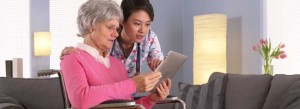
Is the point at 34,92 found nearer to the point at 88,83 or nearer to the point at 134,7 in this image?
the point at 134,7

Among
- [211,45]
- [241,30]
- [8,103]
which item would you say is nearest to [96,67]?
[8,103]

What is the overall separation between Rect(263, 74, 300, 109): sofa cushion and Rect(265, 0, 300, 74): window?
4.83 ft

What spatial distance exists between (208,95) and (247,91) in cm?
38

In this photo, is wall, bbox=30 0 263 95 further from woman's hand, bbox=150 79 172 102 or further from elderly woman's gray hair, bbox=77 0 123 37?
elderly woman's gray hair, bbox=77 0 123 37

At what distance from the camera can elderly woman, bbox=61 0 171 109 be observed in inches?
75.1

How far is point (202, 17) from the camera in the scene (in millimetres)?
5371

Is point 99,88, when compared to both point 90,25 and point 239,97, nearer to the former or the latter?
point 90,25

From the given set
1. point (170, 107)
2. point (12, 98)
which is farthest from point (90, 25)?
point (170, 107)

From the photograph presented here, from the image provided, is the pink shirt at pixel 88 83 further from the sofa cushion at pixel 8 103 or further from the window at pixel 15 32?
the window at pixel 15 32

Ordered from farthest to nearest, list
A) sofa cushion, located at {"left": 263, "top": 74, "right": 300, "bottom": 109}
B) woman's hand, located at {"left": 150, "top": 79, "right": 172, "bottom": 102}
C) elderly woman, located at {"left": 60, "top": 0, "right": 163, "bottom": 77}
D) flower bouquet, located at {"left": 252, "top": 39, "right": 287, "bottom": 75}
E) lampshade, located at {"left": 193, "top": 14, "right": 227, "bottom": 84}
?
lampshade, located at {"left": 193, "top": 14, "right": 227, "bottom": 84}
flower bouquet, located at {"left": 252, "top": 39, "right": 287, "bottom": 75}
sofa cushion, located at {"left": 263, "top": 74, "right": 300, "bottom": 109}
elderly woman, located at {"left": 60, "top": 0, "right": 163, "bottom": 77}
woman's hand, located at {"left": 150, "top": 79, "right": 172, "bottom": 102}

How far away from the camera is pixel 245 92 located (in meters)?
3.72

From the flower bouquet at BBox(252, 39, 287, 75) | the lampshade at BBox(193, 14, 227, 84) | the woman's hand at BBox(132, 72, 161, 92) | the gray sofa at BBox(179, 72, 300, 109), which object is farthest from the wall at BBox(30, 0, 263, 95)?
the woman's hand at BBox(132, 72, 161, 92)

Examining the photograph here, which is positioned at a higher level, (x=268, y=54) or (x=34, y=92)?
(x=268, y=54)

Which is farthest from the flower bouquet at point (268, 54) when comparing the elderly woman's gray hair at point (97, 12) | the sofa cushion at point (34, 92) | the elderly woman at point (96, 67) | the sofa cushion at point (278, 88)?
the elderly woman's gray hair at point (97, 12)
